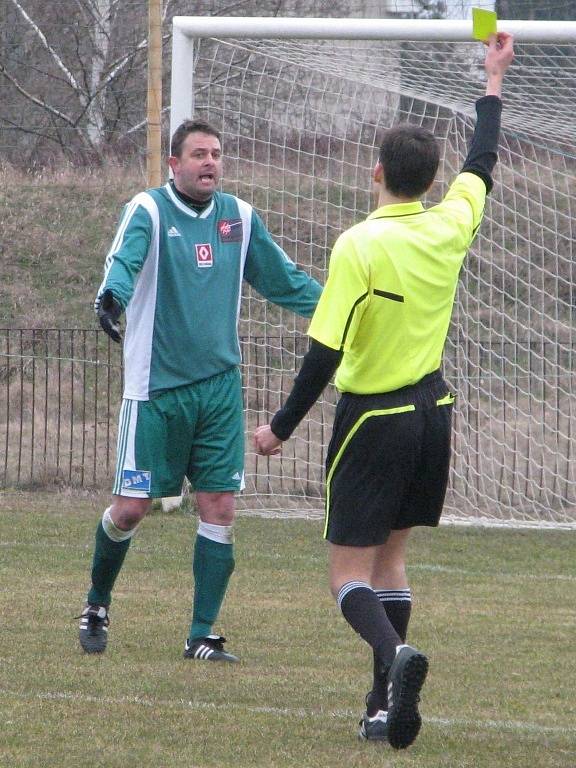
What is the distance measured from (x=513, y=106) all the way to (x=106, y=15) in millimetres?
7607

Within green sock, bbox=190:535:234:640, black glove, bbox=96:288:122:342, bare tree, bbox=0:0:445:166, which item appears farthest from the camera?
bare tree, bbox=0:0:445:166

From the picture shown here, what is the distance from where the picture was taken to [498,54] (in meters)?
4.41

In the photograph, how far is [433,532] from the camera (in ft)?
31.1

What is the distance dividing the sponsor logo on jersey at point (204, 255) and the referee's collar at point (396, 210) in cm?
143

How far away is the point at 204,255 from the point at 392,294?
158cm

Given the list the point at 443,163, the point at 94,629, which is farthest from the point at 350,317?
the point at 443,163

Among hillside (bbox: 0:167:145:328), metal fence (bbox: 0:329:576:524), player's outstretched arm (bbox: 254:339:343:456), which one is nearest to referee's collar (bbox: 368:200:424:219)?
player's outstretched arm (bbox: 254:339:343:456)

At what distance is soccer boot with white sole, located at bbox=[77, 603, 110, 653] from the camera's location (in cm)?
546

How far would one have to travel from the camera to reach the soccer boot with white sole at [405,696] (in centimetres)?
367

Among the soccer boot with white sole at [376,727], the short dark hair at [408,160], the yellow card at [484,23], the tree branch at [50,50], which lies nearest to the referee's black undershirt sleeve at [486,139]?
the yellow card at [484,23]

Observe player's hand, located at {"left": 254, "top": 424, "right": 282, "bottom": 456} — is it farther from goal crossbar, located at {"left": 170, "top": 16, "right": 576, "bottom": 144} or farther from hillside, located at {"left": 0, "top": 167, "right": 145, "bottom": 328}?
hillside, located at {"left": 0, "top": 167, "right": 145, "bottom": 328}

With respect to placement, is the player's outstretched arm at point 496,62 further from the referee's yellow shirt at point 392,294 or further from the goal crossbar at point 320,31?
the goal crossbar at point 320,31

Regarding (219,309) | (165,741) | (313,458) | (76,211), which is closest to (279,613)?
(219,309)

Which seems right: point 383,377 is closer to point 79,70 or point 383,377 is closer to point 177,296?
point 177,296
